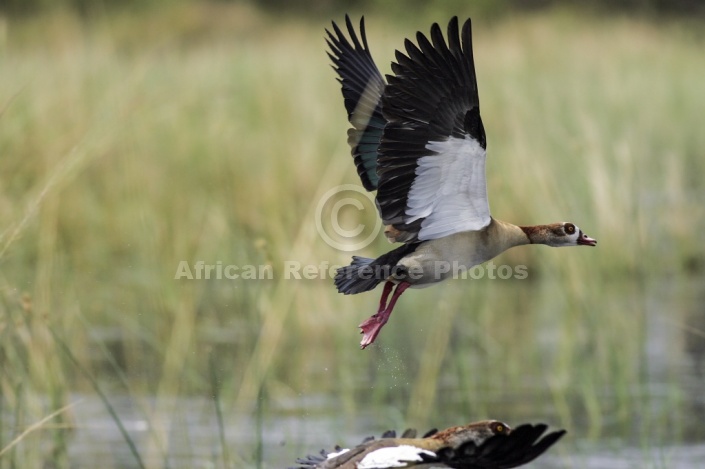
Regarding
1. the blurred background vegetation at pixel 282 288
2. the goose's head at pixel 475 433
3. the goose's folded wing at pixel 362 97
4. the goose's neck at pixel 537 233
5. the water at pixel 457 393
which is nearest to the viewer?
the goose's head at pixel 475 433

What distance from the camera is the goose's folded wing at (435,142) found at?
457 cm

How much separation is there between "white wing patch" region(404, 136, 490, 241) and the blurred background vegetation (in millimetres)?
1156

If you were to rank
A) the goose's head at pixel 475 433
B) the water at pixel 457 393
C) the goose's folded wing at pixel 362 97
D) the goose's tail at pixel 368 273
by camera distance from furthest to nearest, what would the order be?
the water at pixel 457 393 → the goose's folded wing at pixel 362 97 → the goose's tail at pixel 368 273 → the goose's head at pixel 475 433

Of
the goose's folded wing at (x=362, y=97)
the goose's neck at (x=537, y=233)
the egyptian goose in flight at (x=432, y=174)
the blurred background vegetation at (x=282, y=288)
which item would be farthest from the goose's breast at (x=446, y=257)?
the blurred background vegetation at (x=282, y=288)

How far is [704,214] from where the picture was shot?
38.8 ft

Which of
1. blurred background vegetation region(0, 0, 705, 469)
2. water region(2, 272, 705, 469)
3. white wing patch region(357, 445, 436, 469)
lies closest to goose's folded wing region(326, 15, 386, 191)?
blurred background vegetation region(0, 0, 705, 469)

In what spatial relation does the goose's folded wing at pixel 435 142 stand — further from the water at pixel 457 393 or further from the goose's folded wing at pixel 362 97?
the water at pixel 457 393

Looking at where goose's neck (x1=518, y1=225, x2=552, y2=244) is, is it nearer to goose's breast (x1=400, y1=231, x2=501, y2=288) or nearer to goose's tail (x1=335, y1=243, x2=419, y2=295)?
goose's breast (x1=400, y1=231, x2=501, y2=288)

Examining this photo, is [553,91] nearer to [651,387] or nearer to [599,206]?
[599,206]

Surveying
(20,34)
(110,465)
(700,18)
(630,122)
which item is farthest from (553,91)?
(700,18)

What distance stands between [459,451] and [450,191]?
3.33 feet

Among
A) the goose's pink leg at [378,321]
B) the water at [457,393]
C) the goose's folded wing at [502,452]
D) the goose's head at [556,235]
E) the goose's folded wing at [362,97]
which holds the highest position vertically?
the goose's folded wing at [362,97]

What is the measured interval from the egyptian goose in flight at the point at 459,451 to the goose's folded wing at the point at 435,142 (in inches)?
35.1

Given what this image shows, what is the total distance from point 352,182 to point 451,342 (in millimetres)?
2232
